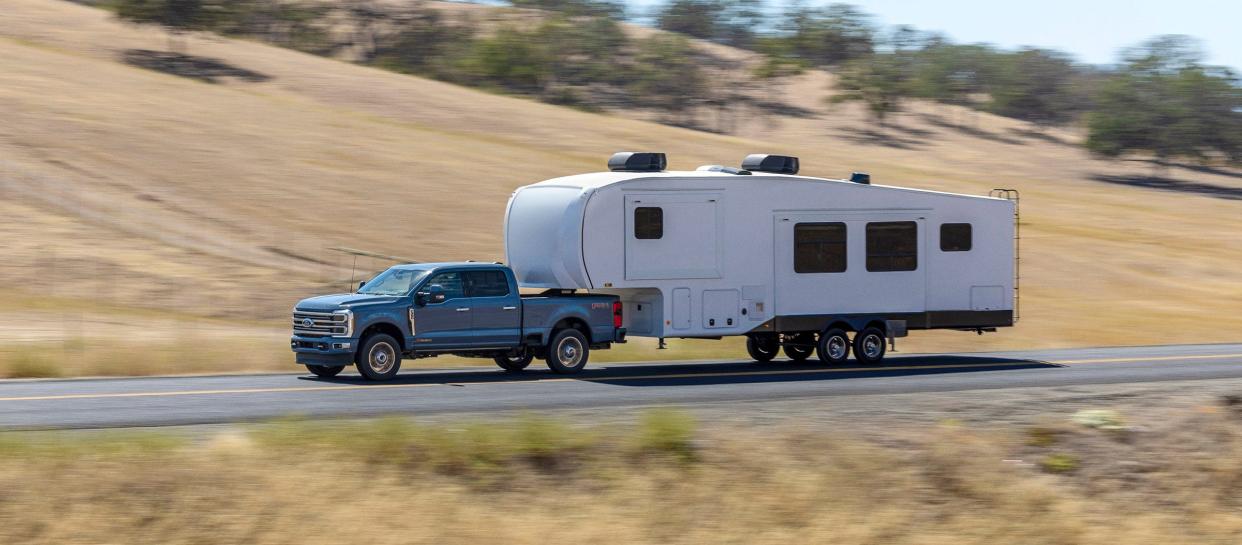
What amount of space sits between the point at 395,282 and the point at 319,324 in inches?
61.3

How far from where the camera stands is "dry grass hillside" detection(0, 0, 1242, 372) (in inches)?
1204

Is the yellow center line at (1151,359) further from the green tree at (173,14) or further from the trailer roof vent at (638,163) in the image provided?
the green tree at (173,14)

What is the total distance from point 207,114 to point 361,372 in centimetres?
3331

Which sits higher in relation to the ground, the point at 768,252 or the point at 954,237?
the point at 954,237

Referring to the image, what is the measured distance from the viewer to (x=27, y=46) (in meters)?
59.4

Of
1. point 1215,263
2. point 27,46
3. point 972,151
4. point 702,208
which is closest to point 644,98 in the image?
point 972,151

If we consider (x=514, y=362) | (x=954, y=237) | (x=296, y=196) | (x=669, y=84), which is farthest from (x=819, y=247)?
(x=669, y=84)

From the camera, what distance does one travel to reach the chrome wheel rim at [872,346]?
23.8 meters

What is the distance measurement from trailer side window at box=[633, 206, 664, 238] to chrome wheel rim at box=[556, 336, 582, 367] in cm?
195

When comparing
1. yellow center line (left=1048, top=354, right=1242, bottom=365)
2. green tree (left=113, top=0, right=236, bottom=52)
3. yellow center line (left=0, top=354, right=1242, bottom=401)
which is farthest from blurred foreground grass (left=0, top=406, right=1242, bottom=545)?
green tree (left=113, top=0, right=236, bottom=52)

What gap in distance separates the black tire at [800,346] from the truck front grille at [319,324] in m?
8.18

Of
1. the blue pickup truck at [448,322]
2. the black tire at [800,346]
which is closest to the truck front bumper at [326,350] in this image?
the blue pickup truck at [448,322]

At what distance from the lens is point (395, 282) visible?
21219 mm

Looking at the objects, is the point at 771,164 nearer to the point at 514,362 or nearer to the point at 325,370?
the point at 514,362
